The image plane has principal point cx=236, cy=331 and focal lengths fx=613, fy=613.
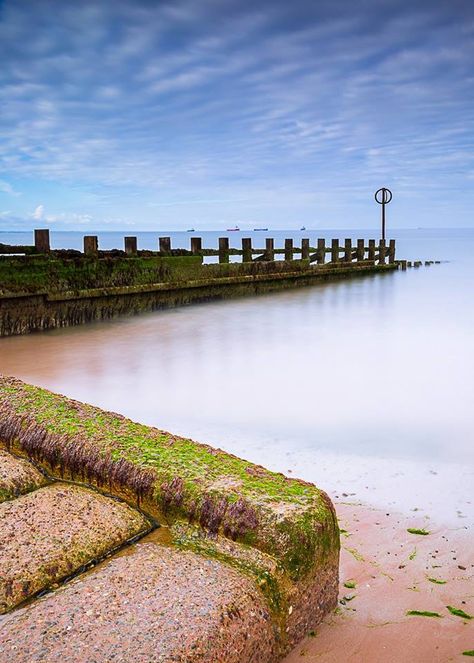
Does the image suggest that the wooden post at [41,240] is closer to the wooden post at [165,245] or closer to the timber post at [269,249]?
the wooden post at [165,245]

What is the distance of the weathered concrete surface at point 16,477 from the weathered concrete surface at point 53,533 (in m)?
0.06

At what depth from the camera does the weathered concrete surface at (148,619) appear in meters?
1.21

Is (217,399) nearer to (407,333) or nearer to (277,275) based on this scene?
(407,333)

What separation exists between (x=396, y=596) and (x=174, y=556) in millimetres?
815

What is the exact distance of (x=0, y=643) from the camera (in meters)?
1.24

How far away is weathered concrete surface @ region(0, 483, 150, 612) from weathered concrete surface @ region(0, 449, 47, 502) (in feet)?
0.19

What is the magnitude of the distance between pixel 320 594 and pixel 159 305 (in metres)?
8.63

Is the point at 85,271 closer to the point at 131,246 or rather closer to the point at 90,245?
the point at 90,245

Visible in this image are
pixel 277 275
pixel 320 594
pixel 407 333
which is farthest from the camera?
pixel 277 275

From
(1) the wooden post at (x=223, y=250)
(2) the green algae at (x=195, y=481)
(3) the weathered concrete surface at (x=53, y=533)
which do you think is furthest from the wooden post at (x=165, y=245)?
(3) the weathered concrete surface at (x=53, y=533)

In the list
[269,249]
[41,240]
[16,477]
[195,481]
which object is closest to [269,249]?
[269,249]

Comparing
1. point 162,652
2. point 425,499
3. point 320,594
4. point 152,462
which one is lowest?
point 425,499

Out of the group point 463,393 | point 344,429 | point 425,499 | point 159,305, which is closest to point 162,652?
point 425,499

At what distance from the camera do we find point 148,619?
1.30 metres
